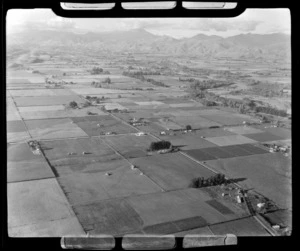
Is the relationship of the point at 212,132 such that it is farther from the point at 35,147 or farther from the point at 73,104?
the point at 73,104

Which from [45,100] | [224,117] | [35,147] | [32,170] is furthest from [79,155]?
[45,100]

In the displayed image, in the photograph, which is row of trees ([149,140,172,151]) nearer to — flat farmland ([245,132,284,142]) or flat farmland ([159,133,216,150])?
flat farmland ([159,133,216,150])

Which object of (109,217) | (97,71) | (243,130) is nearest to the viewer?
(109,217)

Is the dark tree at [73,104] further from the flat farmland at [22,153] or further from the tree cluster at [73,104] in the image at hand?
the flat farmland at [22,153]

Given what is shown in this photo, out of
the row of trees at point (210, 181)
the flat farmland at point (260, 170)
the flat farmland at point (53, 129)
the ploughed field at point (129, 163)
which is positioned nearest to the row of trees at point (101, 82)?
the ploughed field at point (129, 163)

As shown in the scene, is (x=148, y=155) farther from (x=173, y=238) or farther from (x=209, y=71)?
(x=209, y=71)

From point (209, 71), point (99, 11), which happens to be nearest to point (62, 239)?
point (99, 11)
